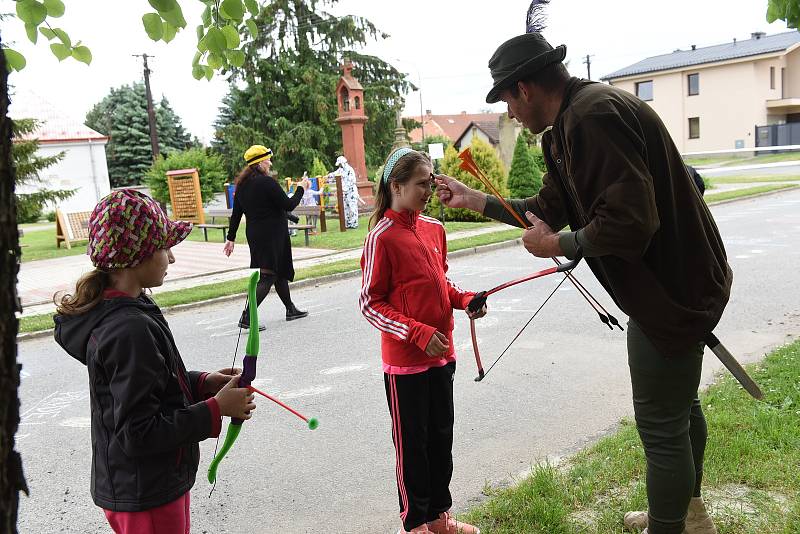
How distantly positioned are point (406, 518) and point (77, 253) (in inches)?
756

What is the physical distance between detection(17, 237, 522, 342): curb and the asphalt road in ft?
0.76

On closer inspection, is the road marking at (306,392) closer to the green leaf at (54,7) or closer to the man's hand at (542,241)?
the man's hand at (542,241)

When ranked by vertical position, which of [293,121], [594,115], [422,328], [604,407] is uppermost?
[293,121]

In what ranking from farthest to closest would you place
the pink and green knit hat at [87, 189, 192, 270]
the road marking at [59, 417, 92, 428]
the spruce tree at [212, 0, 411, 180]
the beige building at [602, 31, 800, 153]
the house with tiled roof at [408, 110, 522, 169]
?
the beige building at [602, 31, 800, 153] → the spruce tree at [212, 0, 411, 180] → the house with tiled roof at [408, 110, 522, 169] → the road marking at [59, 417, 92, 428] → the pink and green knit hat at [87, 189, 192, 270]

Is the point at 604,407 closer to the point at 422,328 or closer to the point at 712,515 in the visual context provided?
the point at 712,515

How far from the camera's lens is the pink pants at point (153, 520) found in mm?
2164

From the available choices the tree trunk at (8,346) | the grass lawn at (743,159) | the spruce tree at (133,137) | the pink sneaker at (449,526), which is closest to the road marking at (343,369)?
the pink sneaker at (449,526)

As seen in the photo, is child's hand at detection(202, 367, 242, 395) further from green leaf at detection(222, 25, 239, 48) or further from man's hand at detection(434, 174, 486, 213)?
green leaf at detection(222, 25, 239, 48)

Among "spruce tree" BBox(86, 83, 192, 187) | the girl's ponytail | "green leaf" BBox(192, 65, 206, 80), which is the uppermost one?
"spruce tree" BBox(86, 83, 192, 187)

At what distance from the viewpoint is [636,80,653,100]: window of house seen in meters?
52.2

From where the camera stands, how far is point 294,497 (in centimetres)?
393

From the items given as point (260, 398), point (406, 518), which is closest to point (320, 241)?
point (260, 398)

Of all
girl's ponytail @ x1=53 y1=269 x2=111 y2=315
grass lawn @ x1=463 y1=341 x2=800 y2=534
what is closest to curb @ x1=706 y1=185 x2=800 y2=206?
grass lawn @ x1=463 y1=341 x2=800 y2=534

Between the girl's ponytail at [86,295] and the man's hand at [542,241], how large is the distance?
1.53 m
